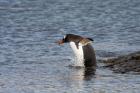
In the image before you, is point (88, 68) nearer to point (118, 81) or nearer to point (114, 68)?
point (114, 68)

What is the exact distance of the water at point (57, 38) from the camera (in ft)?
61.8

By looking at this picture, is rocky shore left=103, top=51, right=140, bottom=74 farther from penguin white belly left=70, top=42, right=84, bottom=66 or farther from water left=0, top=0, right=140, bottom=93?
penguin white belly left=70, top=42, right=84, bottom=66

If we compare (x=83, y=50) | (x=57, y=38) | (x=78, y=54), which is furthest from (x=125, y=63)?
(x=57, y=38)

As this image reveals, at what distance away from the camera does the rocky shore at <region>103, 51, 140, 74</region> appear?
66.7 feet

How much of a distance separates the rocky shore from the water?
0.36 metres

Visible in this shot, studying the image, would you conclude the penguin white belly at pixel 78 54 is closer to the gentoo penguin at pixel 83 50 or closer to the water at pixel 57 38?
the gentoo penguin at pixel 83 50

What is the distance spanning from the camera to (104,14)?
34250 millimetres

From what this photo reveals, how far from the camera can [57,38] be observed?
90.5 feet

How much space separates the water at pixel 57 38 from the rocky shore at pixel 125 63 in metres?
0.36

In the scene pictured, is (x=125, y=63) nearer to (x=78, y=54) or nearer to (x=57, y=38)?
(x=78, y=54)

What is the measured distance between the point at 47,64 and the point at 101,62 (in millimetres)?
1487

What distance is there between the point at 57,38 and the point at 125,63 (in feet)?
22.6

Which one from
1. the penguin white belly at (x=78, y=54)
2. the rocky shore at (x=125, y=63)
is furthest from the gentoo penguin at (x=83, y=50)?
the rocky shore at (x=125, y=63)

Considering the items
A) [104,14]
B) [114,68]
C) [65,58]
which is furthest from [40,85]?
[104,14]
